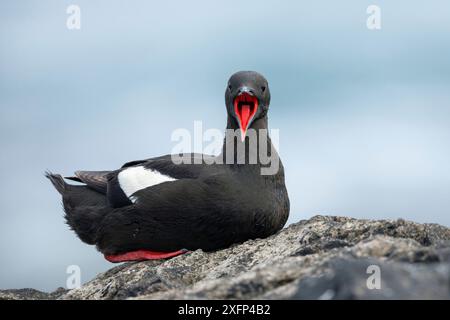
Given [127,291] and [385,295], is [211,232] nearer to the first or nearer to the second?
[127,291]

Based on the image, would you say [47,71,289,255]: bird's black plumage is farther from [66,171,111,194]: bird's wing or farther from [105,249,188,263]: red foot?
[66,171,111,194]: bird's wing

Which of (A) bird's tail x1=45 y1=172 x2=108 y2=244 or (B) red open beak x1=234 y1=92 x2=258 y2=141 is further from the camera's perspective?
(A) bird's tail x1=45 y1=172 x2=108 y2=244

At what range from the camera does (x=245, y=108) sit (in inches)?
309

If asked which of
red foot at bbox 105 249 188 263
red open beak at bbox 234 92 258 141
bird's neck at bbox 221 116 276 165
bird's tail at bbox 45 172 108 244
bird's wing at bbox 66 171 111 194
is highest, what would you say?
red open beak at bbox 234 92 258 141

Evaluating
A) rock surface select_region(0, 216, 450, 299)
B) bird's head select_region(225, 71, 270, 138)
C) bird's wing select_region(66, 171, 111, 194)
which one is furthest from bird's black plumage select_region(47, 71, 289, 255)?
rock surface select_region(0, 216, 450, 299)

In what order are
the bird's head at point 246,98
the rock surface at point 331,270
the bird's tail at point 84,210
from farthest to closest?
the bird's tail at point 84,210 < the bird's head at point 246,98 < the rock surface at point 331,270

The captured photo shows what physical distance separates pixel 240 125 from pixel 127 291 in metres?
2.81

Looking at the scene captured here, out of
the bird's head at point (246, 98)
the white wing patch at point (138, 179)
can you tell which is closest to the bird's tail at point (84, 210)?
the white wing patch at point (138, 179)

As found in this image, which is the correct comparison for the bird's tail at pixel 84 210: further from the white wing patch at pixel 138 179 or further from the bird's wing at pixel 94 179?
the white wing patch at pixel 138 179

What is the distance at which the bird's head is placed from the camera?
24.8 feet

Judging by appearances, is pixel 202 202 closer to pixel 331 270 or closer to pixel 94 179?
pixel 94 179

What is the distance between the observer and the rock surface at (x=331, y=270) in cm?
311

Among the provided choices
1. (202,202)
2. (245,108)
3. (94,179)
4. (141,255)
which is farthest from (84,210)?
(245,108)

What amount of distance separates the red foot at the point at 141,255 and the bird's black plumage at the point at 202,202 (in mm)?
54
